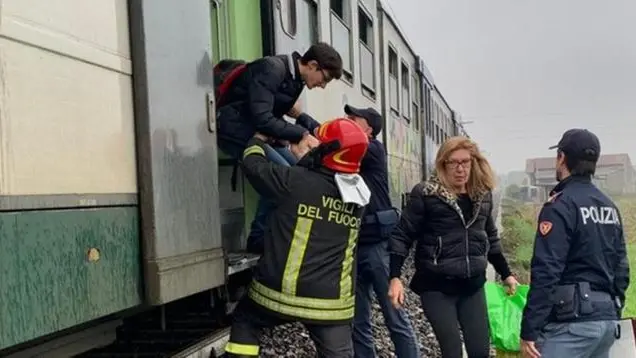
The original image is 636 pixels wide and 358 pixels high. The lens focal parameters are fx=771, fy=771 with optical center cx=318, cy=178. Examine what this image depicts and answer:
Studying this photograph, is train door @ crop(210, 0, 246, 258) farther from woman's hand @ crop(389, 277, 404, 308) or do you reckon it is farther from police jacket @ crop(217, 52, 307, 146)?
woman's hand @ crop(389, 277, 404, 308)

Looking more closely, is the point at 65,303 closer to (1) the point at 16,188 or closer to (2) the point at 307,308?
(1) the point at 16,188

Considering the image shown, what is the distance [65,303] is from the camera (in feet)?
8.39

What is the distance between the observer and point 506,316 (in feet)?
17.2

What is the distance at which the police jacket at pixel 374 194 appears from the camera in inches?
188

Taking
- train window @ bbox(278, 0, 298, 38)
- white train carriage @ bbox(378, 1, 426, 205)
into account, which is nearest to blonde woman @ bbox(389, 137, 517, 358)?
train window @ bbox(278, 0, 298, 38)

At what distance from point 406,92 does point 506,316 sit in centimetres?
802

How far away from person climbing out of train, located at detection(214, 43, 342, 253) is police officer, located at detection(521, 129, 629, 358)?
1.42m

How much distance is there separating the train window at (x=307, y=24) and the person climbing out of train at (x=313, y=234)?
1.99m

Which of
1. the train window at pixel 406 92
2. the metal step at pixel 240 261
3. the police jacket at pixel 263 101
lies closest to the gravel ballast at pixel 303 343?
the metal step at pixel 240 261

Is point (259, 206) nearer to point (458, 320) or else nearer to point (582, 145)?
point (458, 320)

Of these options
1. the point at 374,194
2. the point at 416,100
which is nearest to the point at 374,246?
the point at 374,194

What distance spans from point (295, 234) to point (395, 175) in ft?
23.3

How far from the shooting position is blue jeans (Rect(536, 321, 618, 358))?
3400 mm

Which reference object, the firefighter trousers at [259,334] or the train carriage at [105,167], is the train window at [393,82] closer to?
the train carriage at [105,167]
